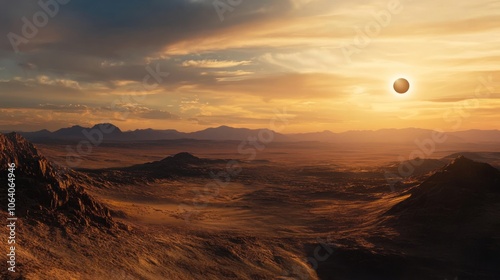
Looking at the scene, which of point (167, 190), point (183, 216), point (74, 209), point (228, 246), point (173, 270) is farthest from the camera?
point (167, 190)

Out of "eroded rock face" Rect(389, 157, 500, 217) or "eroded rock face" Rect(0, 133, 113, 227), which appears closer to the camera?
"eroded rock face" Rect(0, 133, 113, 227)

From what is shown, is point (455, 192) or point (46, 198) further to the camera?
point (455, 192)

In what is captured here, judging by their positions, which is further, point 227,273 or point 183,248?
point 183,248

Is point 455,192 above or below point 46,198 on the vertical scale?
below

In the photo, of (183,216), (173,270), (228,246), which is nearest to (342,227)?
(228,246)

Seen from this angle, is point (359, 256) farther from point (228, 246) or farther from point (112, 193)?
point (112, 193)

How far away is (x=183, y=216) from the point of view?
29.4m

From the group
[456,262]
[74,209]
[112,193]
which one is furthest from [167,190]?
[456,262]

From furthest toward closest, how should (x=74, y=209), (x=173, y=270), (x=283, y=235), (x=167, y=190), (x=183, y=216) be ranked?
1. (x=167, y=190)
2. (x=183, y=216)
3. (x=283, y=235)
4. (x=74, y=209)
5. (x=173, y=270)

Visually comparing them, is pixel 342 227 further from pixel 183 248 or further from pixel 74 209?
pixel 74 209

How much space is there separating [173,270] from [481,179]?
23358mm

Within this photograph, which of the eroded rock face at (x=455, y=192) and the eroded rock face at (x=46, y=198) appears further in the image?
the eroded rock face at (x=455, y=192)

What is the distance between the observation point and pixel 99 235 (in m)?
17.3

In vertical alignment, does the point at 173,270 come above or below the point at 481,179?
below
